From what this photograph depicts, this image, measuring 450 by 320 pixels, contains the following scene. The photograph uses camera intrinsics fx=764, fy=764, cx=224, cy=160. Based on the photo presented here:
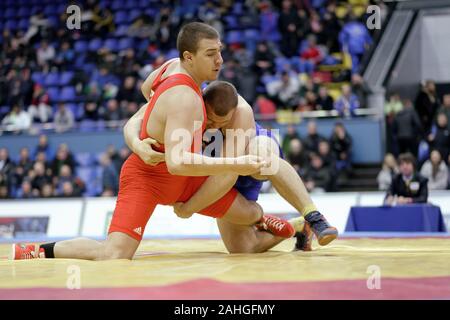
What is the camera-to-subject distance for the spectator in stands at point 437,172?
10195 millimetres

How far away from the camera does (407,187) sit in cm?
867

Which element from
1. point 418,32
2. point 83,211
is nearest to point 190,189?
point 83,211

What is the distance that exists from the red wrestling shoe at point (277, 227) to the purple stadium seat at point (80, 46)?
38.5 feet

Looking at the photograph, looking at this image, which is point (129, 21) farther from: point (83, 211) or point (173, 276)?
point (173, 276)

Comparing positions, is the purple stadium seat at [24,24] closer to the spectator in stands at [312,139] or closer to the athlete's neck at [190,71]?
the spectator in stands at [312,139]

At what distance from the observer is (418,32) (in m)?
13.5

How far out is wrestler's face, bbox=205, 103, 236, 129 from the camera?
4461 mm

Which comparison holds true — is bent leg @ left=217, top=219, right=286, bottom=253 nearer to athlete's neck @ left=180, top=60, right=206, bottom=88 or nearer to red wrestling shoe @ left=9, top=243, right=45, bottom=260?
athlete's neck @ left=180, top=60, right=206, bottom=88

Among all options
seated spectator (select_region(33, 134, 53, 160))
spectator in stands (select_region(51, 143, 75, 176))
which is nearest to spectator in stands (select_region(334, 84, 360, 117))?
spectator in stands (select_region(51, 143, 75, 176))

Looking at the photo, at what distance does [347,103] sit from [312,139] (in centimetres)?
99

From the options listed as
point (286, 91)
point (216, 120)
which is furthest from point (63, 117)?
point (216, 120)

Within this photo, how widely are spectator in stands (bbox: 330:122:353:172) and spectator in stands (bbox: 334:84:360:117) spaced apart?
0.45 meters

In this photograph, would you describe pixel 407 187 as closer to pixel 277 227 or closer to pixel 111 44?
pixel 277 227
